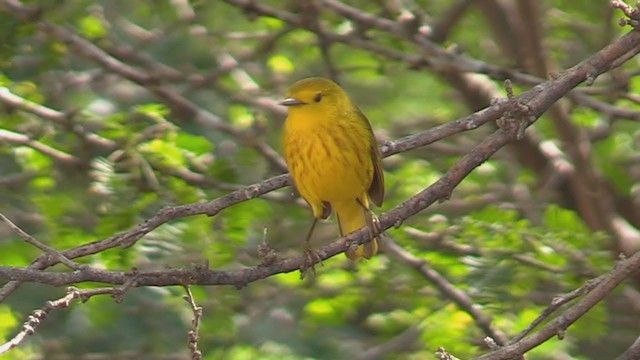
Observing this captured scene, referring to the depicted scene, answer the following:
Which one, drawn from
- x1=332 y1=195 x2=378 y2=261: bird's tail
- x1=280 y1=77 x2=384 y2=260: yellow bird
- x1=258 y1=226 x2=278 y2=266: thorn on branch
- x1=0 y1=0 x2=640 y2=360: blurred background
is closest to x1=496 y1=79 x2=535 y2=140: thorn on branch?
x1=258 y1=226 x2=278 y2=266: thorn on branch

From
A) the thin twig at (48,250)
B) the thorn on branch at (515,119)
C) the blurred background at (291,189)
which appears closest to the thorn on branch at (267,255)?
the thin twig at (48,250)

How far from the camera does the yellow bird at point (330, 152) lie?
15.2 feet

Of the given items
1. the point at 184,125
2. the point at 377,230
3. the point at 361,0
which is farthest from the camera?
the point at 361,0

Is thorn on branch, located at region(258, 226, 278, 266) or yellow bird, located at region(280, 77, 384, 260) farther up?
yellow bird, located at region(280, 77, 384, 260)

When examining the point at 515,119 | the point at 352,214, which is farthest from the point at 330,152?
the point at 515,119

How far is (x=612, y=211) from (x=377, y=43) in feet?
4.97

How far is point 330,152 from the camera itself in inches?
185

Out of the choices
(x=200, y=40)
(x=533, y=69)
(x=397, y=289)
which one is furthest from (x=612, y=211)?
(x=200, y=40)

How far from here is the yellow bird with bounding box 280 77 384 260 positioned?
4.64 meters

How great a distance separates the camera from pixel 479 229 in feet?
18.6

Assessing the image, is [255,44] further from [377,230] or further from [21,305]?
[377,230]

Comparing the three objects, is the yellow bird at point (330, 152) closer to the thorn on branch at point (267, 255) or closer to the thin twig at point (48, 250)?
the thorn on branch at point (267, 255)

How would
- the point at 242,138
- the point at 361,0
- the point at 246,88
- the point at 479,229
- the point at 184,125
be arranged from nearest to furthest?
the point at 479,229, the point at 242,138, the point at 184,125, the point at 361,0, the point at 246,88

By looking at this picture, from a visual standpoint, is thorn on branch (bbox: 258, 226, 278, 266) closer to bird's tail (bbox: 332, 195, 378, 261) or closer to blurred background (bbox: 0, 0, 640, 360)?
bird's tail (bbox: 332, 195, 378, 261)
